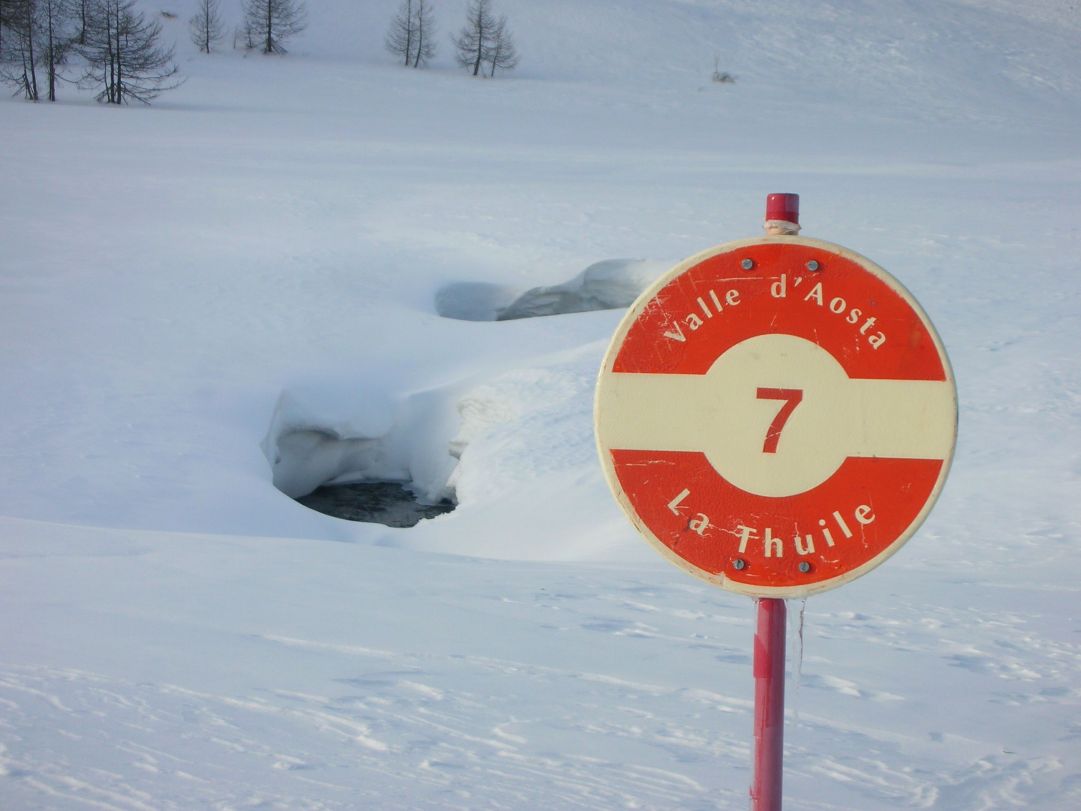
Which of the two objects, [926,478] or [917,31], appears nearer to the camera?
[926,478]

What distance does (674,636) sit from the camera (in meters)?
3.26

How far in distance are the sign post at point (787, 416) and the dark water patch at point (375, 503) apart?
22.4 feet

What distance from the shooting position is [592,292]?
436 inches

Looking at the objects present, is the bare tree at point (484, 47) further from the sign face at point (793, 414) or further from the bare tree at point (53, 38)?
the sign face at point (793, 414)

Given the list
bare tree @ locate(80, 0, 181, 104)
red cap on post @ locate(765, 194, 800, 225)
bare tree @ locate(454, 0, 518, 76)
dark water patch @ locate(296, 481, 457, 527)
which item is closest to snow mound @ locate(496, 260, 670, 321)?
dark water patch @ locate(296, 481, 457, 527)

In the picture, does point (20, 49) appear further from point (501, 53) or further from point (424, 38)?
point (501, 53)

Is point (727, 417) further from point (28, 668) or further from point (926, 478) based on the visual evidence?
point (28, 668)

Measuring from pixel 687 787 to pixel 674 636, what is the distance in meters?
1.06

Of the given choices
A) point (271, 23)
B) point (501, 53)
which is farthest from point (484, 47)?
point (271, 23)

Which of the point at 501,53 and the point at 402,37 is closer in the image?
the point at 501,53

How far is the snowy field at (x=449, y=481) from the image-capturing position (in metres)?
2.35

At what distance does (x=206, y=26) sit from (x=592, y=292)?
72.0 ft

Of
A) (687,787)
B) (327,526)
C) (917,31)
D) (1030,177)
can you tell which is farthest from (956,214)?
(917,31)

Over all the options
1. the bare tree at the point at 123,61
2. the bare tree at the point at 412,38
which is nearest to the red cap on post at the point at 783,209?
the bare tree at the point at 123,61
